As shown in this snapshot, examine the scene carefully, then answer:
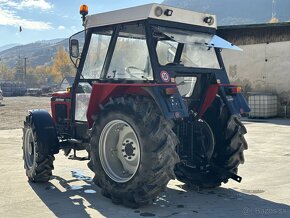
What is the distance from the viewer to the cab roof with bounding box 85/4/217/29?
4.74 m

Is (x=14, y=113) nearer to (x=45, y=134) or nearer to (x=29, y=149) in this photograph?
(x=29, y=149)

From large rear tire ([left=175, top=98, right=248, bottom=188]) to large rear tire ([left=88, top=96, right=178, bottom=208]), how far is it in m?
1.16

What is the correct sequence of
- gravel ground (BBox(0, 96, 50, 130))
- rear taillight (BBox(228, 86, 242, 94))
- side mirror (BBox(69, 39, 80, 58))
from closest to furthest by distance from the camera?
side mirror (BBox(69, 39, 80, 58))
rear taillight (BBox(228, 86, 242, 94))
gravel ground (BBox(0, 96, 50, 130))

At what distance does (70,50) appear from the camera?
5.43 metres

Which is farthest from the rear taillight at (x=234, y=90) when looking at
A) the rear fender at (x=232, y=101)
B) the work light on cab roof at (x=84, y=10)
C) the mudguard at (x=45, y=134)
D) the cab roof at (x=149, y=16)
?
the mudguard at (x=45, y=134)

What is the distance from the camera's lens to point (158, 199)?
16.8ft

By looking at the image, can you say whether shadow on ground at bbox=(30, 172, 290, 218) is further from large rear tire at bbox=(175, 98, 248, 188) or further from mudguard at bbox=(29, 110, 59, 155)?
mudguard at bbox=(29, 110, 59, 155)

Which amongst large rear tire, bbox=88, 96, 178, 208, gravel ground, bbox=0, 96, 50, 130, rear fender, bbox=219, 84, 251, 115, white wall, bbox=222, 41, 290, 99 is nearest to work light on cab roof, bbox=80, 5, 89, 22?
large rear tire, bbox=88, 96, 178, 208

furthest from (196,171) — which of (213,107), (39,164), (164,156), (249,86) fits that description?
(249,86)

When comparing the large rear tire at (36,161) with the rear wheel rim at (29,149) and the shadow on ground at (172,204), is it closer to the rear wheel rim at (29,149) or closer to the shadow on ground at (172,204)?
the rear wheel rim at (29,149)

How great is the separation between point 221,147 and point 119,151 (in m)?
1.59

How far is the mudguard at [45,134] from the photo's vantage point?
5.72 meters

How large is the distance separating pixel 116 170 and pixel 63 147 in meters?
1.27

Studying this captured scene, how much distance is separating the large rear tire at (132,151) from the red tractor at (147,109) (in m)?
0.01
